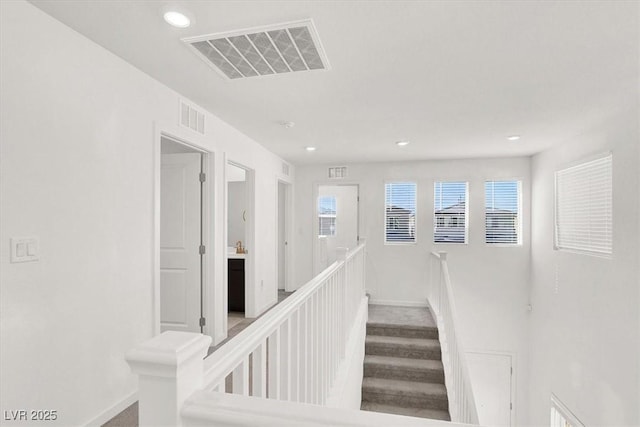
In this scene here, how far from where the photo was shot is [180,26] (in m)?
1.90

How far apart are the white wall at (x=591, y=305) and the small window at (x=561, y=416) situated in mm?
79

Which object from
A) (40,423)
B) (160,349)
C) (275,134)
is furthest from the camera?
(275,134)

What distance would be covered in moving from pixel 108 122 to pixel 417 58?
2.06 meters

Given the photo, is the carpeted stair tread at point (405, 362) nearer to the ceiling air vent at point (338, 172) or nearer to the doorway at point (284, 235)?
the doorway at point (284, 235)

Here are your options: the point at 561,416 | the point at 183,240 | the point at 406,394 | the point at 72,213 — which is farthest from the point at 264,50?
the point at 561,416

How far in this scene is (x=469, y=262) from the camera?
554 centimetres

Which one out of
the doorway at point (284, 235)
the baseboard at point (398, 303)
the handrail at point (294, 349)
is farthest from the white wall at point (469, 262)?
the handrail at point (294, 349)

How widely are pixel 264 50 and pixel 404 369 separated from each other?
369 centimetres

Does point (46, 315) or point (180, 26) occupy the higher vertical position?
point (180, 26)

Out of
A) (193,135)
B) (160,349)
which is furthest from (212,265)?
(160,349)

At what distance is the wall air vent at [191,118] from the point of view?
2.94 meters

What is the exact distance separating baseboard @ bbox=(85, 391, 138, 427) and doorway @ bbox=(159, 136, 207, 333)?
124 centimetres

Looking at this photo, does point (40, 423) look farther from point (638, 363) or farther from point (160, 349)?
point (638, 363)

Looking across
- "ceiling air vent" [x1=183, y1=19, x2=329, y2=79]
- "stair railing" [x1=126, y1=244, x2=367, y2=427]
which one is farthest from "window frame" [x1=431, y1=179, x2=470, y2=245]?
"ceiling air vent" [x1=183, y1=19, x2=329, y2=79]
